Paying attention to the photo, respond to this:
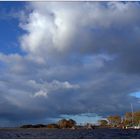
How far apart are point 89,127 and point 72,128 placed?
6.61 m

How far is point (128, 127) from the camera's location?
161 metres

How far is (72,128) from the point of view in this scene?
5778 inches

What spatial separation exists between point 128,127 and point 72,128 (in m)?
24.5

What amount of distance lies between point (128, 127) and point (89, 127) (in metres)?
17.9

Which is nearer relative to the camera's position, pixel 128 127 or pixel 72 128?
pixel 72 128

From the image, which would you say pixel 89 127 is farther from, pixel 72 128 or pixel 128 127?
pixel 128 127

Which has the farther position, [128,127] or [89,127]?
[128,127]

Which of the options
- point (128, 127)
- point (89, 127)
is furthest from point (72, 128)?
point (128, 127)

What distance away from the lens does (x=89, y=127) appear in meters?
150
